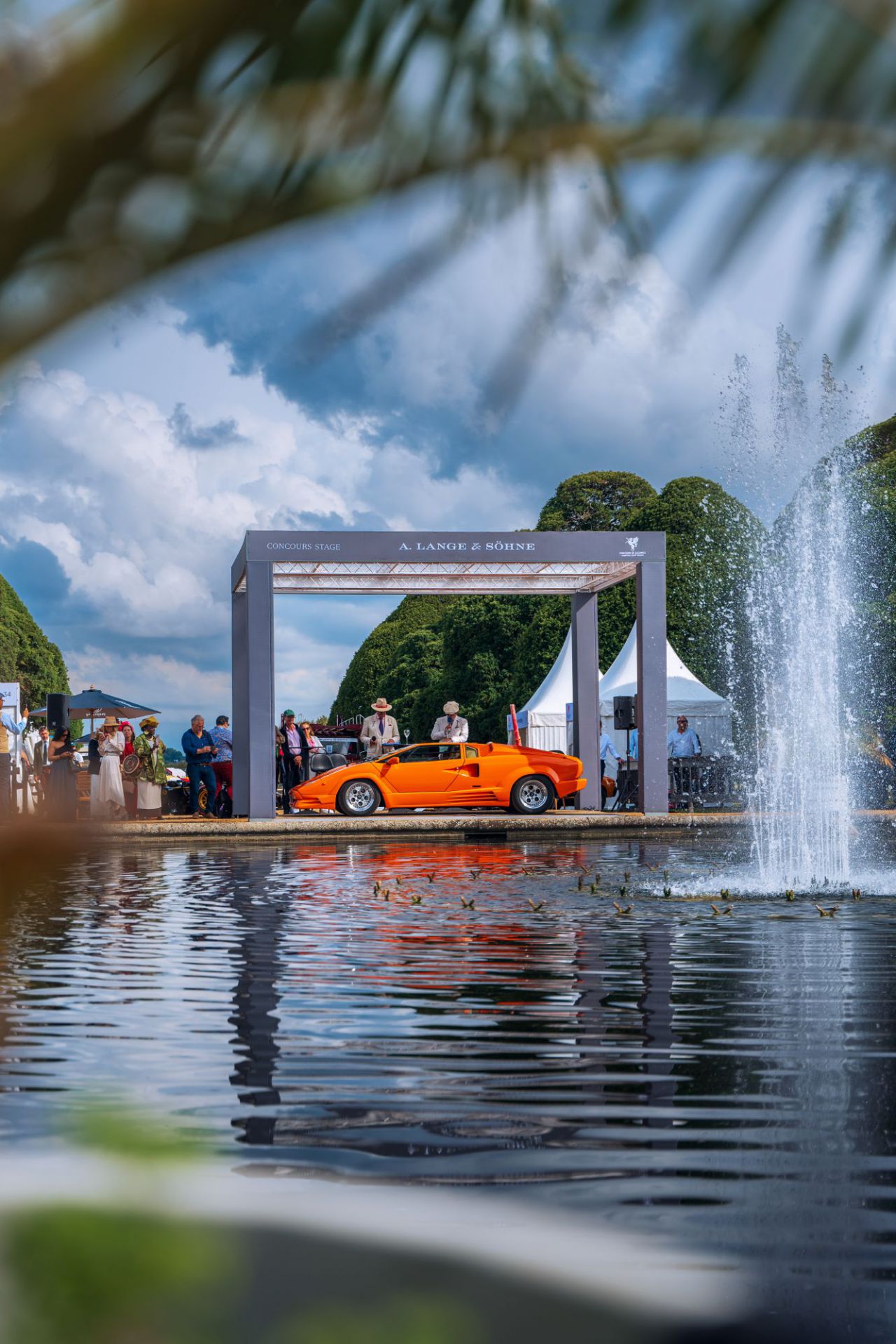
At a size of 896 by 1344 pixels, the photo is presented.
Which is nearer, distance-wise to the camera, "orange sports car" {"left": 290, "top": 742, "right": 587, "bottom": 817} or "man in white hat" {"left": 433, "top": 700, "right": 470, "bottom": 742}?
"orange sports car" {"left": 290, "top": 742, "right": 587, "bottom": 817}

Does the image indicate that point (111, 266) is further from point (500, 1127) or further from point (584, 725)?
point (584, 725)

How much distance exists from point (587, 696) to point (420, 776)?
4.40 m

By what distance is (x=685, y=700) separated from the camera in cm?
2470

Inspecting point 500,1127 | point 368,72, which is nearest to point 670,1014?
point 500,1127

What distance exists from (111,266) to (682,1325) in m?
2.25

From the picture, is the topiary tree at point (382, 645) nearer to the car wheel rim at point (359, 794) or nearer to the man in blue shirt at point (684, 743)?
the man in blue shirt at point (684, 743)

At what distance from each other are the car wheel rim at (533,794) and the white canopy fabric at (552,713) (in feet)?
23.6

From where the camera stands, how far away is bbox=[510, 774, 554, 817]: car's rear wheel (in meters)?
20.5

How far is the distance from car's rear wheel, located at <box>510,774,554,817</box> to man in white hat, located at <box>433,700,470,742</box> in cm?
130

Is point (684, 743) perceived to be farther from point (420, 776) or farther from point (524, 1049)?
point (524, 1049)

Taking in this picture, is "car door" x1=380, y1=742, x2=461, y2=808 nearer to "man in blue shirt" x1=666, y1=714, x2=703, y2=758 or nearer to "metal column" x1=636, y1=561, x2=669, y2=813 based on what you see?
"metal column" x1=636, y1=561, x2=669, y2=813

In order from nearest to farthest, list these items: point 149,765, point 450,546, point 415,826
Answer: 1. point 149,765
2. point 415,826
3. point 450,546

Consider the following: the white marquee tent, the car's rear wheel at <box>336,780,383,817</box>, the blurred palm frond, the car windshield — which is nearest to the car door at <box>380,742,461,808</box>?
the car windshield

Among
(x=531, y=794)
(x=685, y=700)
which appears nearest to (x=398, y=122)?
(x=531, y=794)
